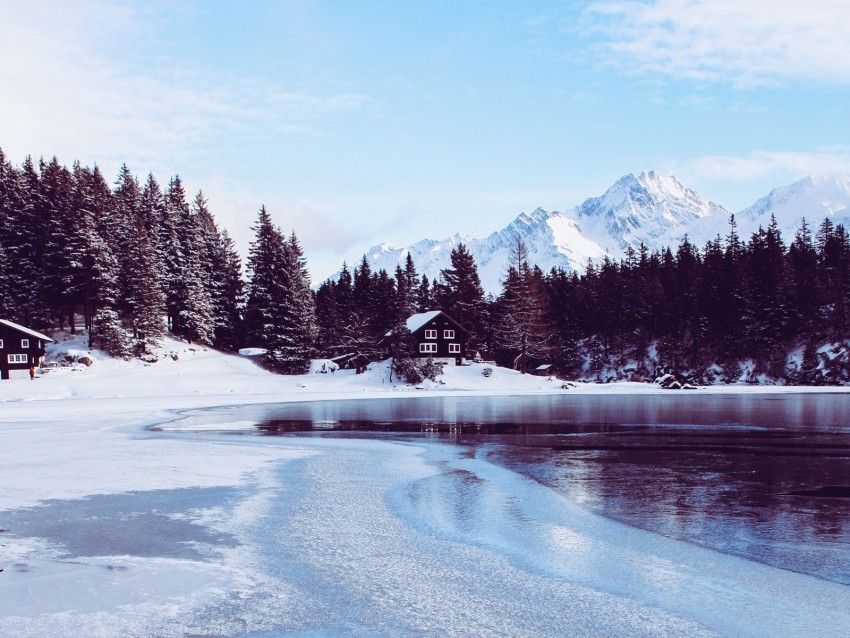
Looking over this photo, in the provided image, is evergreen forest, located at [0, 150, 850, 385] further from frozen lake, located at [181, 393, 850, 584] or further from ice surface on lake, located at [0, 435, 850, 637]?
ice surface on lake, located at [0, 435, 850, 637]

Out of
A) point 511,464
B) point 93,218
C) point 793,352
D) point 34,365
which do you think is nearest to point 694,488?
point 511,464

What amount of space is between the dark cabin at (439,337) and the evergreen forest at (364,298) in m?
4.31

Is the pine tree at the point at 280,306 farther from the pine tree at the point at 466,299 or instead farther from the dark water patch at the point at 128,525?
the dark water patch at the point at 128,525

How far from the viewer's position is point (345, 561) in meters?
8.98

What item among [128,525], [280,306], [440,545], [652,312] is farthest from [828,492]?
[652,312]

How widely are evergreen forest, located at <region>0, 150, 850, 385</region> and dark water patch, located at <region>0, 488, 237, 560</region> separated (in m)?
60.4

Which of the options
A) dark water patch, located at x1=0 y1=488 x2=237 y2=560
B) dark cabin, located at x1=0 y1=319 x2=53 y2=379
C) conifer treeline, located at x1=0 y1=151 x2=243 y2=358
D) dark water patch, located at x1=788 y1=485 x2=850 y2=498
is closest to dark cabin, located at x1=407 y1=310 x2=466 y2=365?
conifer treeline, located at x1=0 y1=151 x2=243 y2=358

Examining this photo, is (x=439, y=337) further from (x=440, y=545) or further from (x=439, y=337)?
(x=440, y=545)

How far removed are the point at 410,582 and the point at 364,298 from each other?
98.5 meters

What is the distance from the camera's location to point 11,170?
83125 millimetres

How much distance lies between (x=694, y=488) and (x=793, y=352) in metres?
90.4

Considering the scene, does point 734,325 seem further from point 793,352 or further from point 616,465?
point 616,465

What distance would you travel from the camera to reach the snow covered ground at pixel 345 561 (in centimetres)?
677

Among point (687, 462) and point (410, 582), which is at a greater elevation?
point (410, 582)
